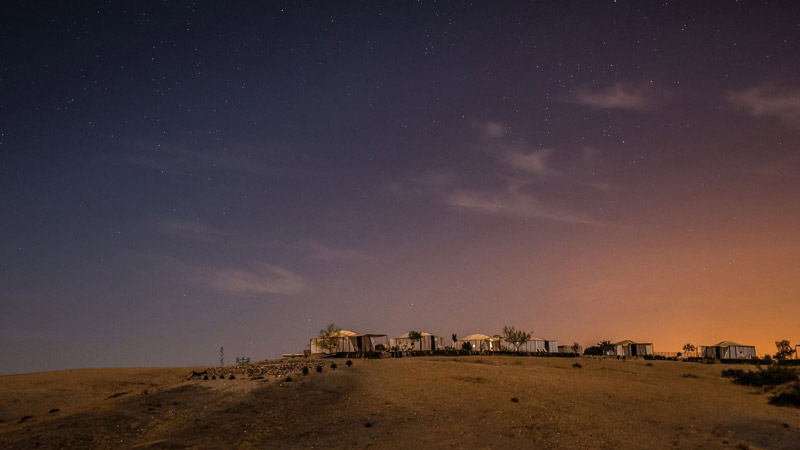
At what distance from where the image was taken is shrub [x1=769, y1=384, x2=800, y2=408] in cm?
3102

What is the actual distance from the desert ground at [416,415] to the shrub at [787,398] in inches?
34.0

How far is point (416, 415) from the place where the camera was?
80.3 feet

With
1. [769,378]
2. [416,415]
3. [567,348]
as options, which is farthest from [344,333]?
[567,348]

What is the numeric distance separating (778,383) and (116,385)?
53.5 m

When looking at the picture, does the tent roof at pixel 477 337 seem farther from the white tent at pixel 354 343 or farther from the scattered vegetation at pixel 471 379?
the scattered vegetation at pixel 471 379

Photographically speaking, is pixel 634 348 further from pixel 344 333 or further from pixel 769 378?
pixel 344 333

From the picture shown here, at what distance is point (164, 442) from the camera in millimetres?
21109

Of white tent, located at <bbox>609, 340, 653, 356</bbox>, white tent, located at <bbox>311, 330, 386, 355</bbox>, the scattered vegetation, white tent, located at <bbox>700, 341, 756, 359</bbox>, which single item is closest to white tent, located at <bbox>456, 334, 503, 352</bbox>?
white tent, located at <bbox>311, 330, 386, 355</bbox>

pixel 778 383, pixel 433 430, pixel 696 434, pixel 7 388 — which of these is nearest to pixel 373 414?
pixel 433 430

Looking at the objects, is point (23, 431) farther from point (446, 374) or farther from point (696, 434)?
point (696, 434)

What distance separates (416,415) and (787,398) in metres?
24.3

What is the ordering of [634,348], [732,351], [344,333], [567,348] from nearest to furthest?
[344,333], [732,351], [634,348], [567,348]

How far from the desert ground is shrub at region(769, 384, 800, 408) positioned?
2.83 ft

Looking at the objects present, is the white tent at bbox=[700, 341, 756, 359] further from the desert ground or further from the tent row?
the desert ground
